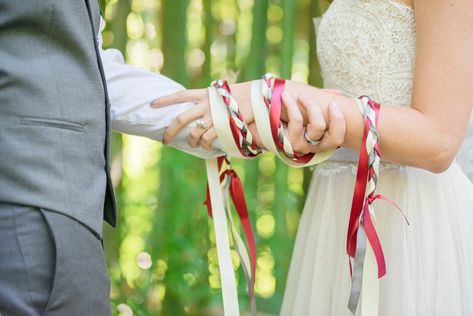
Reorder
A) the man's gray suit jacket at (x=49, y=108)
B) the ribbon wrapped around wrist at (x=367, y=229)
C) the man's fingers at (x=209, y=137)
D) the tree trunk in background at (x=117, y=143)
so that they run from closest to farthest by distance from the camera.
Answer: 1. the man's gray suit jacket at (x=49, y=108)
2. the ribbon wrapped around wrist at (x=367, y=229)
3. the man's fingers at (x=209, y=137)
4. the tree trunk in background at (x=117, y=143)

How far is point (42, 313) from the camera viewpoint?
113 centimetres

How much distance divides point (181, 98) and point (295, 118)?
0.83 feet

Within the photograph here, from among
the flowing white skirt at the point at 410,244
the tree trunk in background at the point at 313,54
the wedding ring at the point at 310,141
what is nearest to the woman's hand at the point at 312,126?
the wedding ring at the point at 310,141

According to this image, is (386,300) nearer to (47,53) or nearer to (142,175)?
(47,53)

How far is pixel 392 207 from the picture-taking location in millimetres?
1567

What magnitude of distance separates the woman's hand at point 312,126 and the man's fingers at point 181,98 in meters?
0.19

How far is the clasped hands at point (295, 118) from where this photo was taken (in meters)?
1.34

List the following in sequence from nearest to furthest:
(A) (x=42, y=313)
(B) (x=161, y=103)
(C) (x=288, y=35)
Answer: (A) (x=42, y=313) → (B) (x=161, y=103) → (C) (x=288, y=35)

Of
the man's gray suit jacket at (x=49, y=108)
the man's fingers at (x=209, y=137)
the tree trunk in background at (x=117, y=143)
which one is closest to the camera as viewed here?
the man's gray suit jacket at (x=49, y=108)

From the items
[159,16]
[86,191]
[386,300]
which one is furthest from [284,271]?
[86,191]

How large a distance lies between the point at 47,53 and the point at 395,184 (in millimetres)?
787

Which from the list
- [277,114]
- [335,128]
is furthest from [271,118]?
[335,128]

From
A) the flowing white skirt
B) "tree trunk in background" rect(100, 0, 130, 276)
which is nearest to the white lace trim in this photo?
the flowing white skirt

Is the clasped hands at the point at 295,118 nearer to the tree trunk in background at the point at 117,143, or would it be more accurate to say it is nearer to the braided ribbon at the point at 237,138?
the braided ribbon at the point at 237,138
